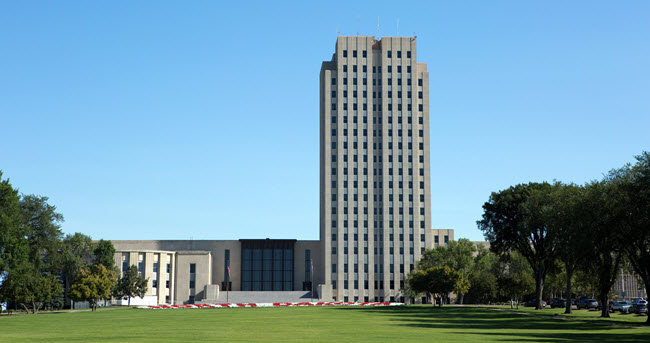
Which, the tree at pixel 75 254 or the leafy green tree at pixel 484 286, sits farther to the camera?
the leafy green tree at pixel 484 286

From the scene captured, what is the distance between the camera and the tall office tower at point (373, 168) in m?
160

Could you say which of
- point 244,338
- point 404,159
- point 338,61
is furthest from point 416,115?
point 244,338

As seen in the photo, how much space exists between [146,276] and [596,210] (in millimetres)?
112710

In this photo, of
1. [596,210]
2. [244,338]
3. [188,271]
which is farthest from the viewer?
[188,271]

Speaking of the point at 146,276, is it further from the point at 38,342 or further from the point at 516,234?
the point at 38,342

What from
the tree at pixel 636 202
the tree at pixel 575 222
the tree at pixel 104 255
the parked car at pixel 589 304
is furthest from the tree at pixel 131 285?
the tree at pixel 636 202

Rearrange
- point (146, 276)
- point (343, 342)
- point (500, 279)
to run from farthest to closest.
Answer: point (146, 276) → point (500, 279) → point (343, 342)

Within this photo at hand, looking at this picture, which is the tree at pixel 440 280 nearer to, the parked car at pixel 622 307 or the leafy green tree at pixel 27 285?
the parked car at pixel 622 307

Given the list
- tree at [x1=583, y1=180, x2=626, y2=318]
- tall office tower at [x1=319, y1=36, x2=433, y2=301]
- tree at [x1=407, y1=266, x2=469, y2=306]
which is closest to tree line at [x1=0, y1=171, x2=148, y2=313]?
tree at [x1=407, y1=266, x2=469, y2=306]

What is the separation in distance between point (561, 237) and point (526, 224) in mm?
10844

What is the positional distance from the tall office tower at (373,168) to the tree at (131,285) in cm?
4512

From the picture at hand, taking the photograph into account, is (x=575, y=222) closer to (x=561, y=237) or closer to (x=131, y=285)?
(x=561, y=237)

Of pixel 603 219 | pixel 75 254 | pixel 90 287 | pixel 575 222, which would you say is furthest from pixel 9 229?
pixel 603 219

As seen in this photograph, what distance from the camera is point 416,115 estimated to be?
165750 mm
